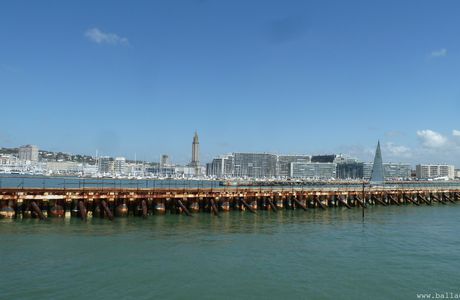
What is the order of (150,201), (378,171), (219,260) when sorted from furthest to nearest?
(378,171) → (150,201) → (219,260)

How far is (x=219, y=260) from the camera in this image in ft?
80.0

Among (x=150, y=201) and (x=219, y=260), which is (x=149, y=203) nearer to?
(x=150, y=201)

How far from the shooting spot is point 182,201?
4656 centimetres

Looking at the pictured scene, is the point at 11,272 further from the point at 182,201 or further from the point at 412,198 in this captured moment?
the point at 412,198

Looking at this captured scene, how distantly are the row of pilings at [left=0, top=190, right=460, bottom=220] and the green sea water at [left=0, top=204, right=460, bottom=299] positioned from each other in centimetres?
260

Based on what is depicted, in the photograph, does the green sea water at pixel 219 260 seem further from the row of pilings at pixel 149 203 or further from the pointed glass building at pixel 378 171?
the pointed glass building at pixel 378 171

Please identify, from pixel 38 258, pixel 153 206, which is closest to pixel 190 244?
pixel 38 258

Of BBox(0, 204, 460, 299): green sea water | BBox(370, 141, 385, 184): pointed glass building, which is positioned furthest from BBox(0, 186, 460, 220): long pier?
BBox(370, 141, 385, 184): pointed glass building

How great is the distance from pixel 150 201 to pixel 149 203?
295mm

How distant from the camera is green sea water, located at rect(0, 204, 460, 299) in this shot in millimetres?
19109

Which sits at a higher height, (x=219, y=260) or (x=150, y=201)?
(x=150, y=201)

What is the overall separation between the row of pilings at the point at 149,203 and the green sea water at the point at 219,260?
8.52 ft

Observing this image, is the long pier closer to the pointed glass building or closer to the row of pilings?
the row of pilings

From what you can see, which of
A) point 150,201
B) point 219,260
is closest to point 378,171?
point 150,201
